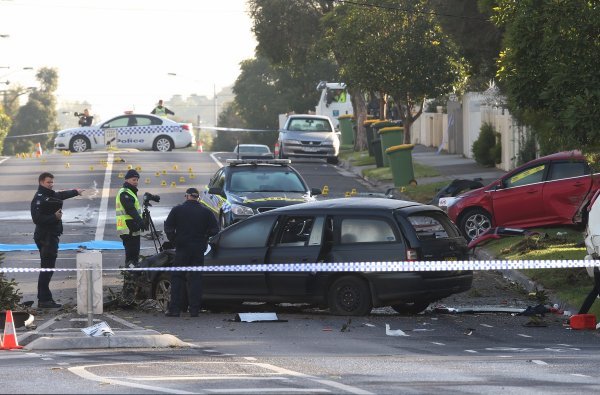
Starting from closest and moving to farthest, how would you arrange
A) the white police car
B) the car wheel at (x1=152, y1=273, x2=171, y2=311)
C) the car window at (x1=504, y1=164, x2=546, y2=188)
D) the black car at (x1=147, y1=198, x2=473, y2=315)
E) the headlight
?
the black car at (x1=147, y1=198, x2=473, y2=315), the car wheel at (x1=152, y1=273, x2=171, y2=311), the headlight, the car window at (x1=504, y1=164, x2=546, y2=188), the white police car

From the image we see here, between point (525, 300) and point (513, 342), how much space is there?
4.40m

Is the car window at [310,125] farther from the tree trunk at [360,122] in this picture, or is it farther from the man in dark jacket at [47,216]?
the man in dark jacket at [47,216]

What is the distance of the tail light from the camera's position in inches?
640

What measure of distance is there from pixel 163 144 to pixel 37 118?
7340 cm

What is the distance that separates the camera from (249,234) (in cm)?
1734

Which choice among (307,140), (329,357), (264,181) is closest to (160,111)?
(307,140)

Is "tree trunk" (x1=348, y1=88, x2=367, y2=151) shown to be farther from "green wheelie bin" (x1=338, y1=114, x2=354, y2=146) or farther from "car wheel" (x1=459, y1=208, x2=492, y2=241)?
"car wheel" (x1=459, y1=208, x2=492, y2=241)

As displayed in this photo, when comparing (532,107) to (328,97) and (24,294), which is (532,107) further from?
(328,97)

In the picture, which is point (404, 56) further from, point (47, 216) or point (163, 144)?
point (47, 216)

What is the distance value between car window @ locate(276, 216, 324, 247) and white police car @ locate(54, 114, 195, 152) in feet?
110

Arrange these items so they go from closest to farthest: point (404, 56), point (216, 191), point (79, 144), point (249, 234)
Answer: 1. point (249, 234)
2. point (216, 191)
3. point (404, 56)
4. point (79, 144)

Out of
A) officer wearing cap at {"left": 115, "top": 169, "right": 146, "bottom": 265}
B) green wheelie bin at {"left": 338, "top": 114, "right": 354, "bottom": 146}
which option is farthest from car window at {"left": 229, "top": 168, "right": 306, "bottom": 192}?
green wheelie bin at {"left": 338, "top": 114, "right": 354, "bottom": 146}

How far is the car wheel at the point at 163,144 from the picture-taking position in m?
51.4

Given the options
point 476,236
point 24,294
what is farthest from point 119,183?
point 24,294
